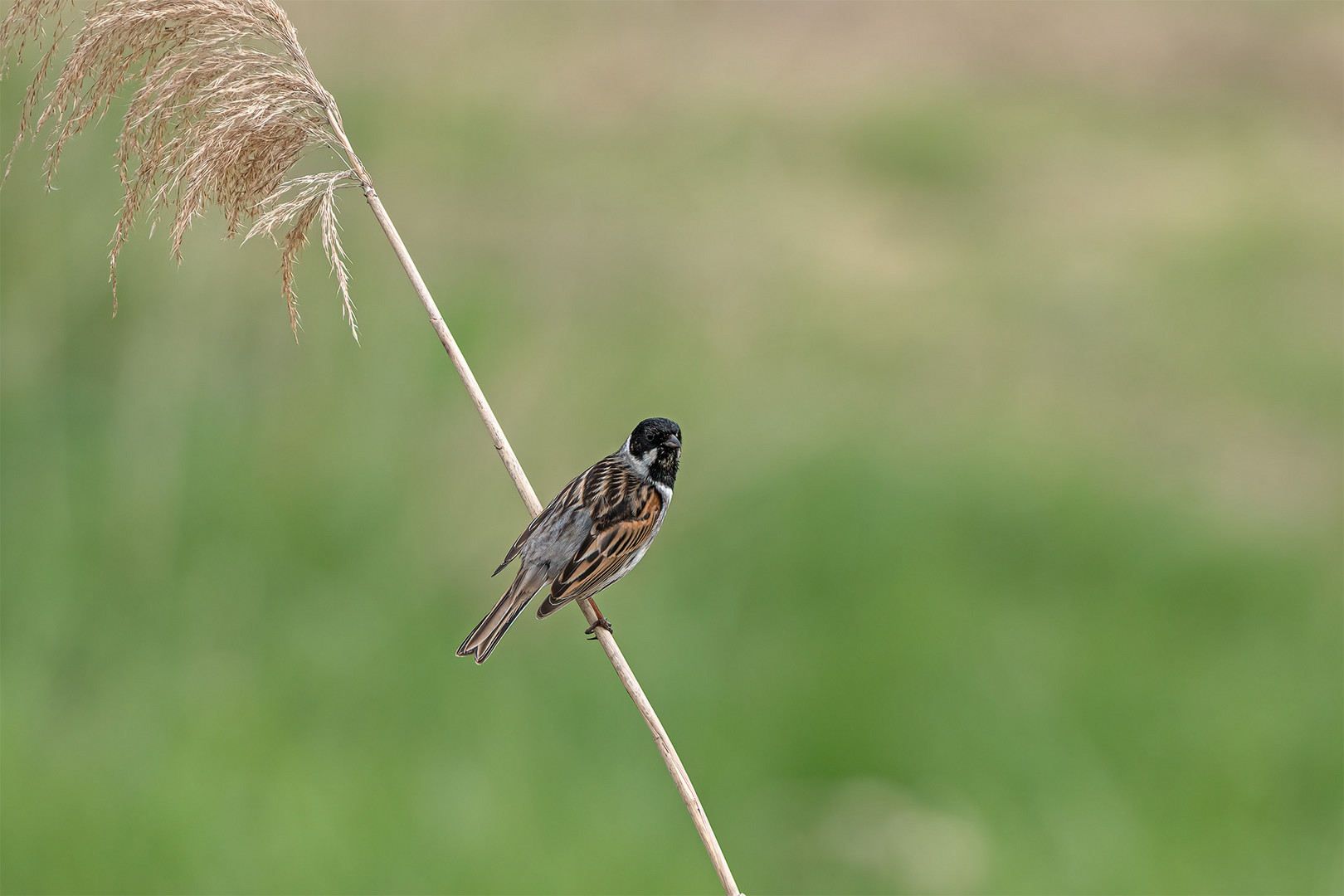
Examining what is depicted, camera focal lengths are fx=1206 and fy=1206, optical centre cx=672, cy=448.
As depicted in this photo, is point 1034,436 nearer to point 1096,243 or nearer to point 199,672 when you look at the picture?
point 1096,243

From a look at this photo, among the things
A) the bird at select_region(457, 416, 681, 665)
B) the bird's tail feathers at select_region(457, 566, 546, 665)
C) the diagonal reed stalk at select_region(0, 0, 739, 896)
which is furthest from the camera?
the bird at select_region(457, 416, 681, 665)

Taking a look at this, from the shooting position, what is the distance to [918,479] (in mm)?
11094

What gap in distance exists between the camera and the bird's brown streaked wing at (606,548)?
207 cm

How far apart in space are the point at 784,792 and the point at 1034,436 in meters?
5.10

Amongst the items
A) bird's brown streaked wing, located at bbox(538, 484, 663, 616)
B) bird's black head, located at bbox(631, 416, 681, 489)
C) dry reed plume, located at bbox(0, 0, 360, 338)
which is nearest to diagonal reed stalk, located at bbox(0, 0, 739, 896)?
dry reed plume, located at bbox(0, 0, 360, 338)

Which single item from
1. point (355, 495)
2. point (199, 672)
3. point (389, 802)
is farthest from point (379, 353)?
point (389, 802)

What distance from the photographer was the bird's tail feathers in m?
1.62

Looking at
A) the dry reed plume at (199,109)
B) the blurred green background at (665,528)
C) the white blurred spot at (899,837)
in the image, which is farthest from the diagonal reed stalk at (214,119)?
the white blurred spot at (899,837)

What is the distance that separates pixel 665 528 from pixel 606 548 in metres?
7.15

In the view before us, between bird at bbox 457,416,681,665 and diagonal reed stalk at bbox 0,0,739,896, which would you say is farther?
bird at bbox 457,416,681,665

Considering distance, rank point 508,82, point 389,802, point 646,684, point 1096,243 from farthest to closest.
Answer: point 1096,243
point 508,82
point 646,684
point 389,802

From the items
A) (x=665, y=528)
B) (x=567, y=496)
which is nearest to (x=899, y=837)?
(x=665, y=528)

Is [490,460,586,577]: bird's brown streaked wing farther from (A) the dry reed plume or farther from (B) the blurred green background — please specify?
(B) the blurred green background

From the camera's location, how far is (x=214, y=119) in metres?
2.02
